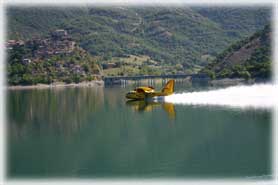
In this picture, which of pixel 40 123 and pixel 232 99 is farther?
pixel 232 99

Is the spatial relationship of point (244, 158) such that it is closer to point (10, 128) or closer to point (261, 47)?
point (10, 128)

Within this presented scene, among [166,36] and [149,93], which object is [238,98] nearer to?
[149,93]

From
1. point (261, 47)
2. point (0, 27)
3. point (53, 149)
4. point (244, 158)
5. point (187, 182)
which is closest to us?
point (187, 182)

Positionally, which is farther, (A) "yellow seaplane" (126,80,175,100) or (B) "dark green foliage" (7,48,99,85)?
(B) "dark green foliage" (7,48,99,85)

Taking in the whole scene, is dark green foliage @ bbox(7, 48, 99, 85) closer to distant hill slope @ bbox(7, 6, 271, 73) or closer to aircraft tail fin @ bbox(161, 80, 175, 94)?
distant hill slope @ bbox(7, 6, 271, 73)

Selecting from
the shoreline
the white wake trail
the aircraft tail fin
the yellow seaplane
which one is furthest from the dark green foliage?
the white wake trail

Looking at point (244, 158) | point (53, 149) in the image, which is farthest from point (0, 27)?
point (244, 158)
